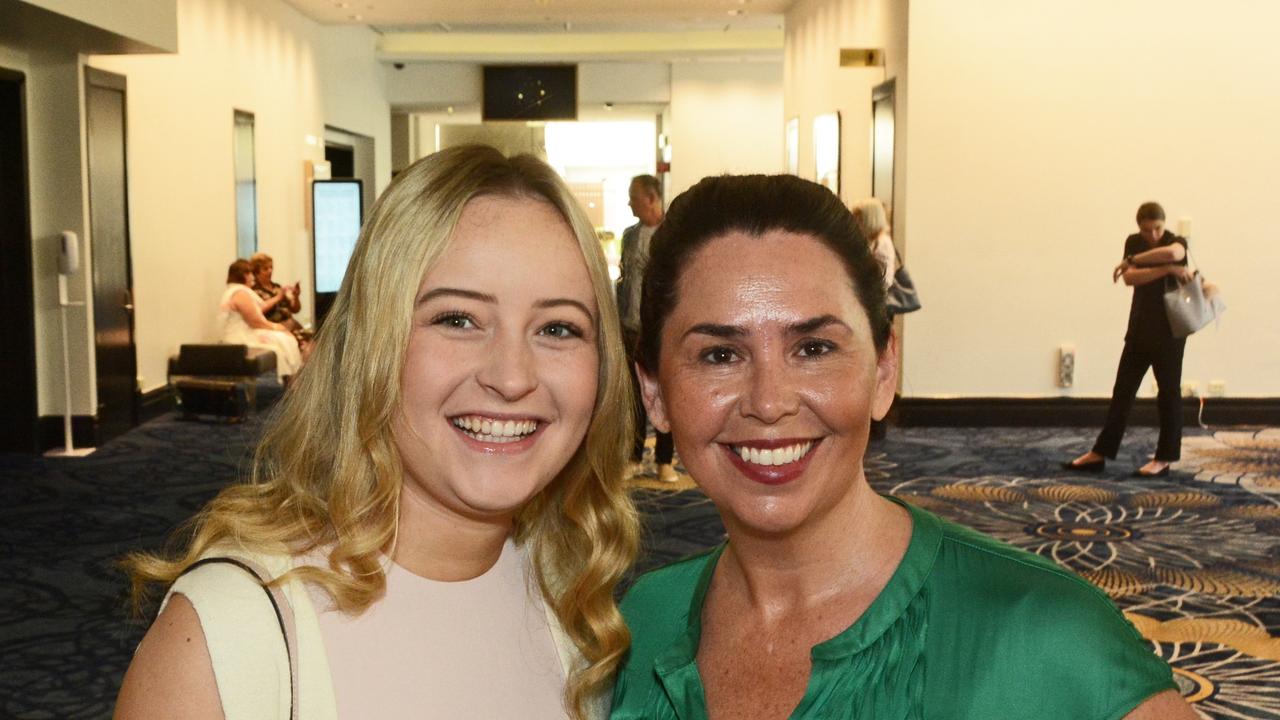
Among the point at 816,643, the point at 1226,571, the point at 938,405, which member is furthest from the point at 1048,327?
the point at 816,643

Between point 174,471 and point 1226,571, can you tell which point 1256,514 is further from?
point 174,471

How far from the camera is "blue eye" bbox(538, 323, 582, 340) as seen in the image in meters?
1.88

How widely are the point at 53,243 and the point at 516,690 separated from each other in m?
9.10

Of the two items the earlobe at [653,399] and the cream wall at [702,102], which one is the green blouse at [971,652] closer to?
the earlobe at [653,399]

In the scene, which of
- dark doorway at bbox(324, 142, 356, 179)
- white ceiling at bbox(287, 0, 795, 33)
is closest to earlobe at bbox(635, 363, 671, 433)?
white ceiling at bbox(287, 0, 795, 33)

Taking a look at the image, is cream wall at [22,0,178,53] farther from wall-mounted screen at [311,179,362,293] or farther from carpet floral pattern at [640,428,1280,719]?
wall-mounted screen at [311,179,362,293]

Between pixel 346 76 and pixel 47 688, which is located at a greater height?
pixel 346 76

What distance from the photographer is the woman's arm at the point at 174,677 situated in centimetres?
154

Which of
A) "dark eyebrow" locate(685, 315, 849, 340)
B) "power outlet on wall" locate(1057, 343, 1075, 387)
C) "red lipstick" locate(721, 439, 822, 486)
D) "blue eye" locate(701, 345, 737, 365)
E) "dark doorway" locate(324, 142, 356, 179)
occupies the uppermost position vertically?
"dark doorway" locate(324, 142, 356, 179)

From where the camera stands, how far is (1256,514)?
24.7ft

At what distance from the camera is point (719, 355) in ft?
5.90

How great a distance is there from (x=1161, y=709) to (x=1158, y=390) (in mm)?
7806

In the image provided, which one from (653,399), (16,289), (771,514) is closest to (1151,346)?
(653,399)

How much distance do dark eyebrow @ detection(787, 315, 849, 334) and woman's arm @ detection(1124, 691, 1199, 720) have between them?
597 mm
